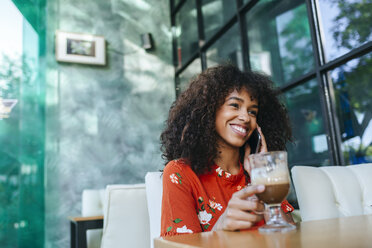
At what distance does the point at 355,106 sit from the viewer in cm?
205

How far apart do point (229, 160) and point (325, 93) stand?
1181 millimetres

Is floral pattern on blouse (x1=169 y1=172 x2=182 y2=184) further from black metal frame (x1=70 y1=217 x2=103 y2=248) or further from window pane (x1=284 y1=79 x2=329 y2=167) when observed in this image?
window pane (x1=284 y1=79 x2=329 y2=167)

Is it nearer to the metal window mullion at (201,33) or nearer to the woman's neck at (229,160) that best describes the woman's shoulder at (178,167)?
the woman's neck at (229,160)

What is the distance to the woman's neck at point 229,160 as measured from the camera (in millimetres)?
1403

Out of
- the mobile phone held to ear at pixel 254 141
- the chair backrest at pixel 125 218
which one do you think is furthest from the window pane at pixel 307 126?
the chair backrest at pixel 125 218

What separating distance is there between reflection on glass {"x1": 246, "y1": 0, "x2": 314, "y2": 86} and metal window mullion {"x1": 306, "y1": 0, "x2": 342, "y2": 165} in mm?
77

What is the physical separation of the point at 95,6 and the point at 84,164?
2.09m

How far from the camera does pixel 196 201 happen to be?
3.89ft

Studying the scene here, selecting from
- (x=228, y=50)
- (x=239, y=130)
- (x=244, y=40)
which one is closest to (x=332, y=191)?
(x=239, y=130)

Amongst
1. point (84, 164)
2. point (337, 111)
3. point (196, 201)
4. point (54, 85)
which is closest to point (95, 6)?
point (54, 85)

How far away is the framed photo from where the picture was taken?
409cm

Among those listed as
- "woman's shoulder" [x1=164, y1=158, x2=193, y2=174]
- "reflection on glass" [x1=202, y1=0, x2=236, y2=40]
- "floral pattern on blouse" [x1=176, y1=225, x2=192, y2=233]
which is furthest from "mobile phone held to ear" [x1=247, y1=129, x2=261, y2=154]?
"reflection on glass" [x1=202, y1=0, x2=236, y2=40]

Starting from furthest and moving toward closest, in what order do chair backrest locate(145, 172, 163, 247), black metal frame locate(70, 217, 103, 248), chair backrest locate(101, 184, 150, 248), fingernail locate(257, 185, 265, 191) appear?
black metal frame locate(70, 217, 103, 248) < chair backrest locate(101, 184, 150, 248) < chair backrest locate(145, 172, 163, 247) < fingernail locate(257, 185, 265, 191)

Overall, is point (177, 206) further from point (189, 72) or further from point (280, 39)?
point (189, 72)
